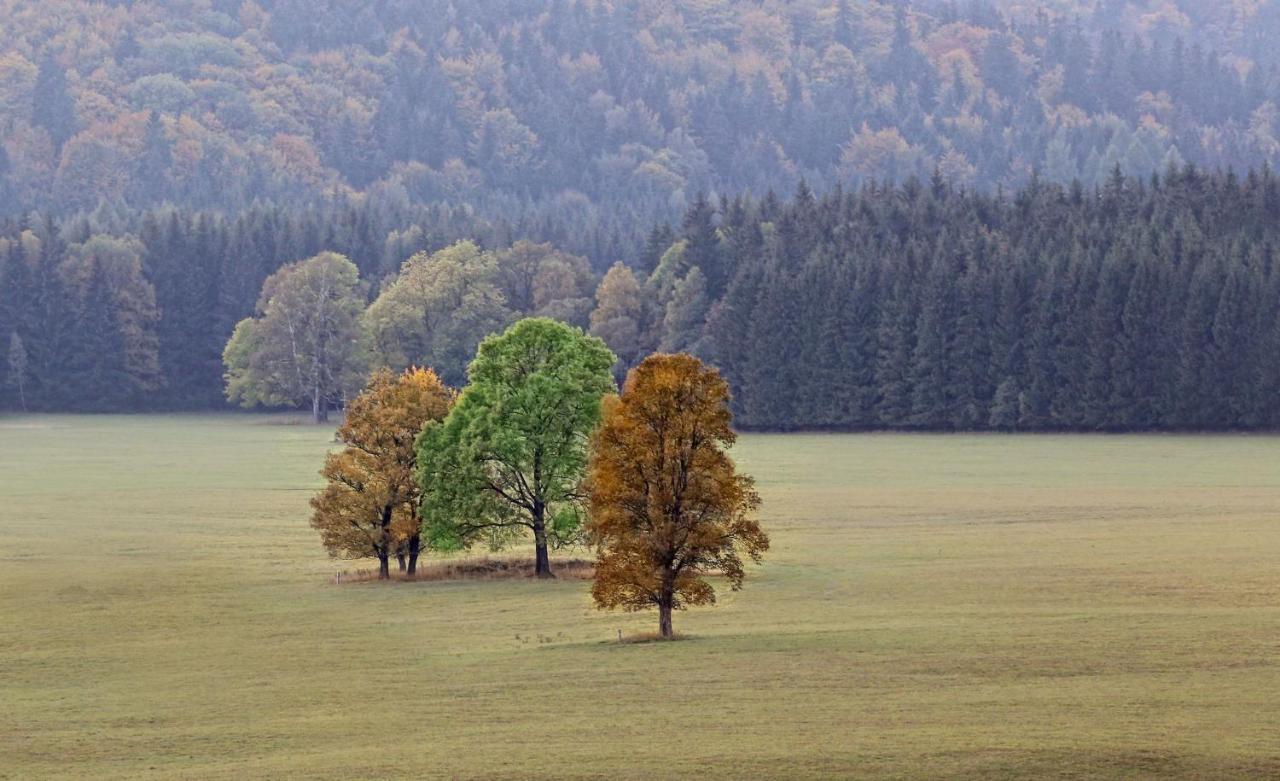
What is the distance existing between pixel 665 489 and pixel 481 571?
74.2 ft

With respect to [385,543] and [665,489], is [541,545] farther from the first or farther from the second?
[665,489]

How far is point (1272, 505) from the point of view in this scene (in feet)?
310

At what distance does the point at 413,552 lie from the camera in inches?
3076

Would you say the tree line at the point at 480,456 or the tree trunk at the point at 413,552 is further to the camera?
the tree trunk at the point at 413,552

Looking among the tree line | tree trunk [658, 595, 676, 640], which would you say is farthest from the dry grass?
tree trunk [658, 595, 676, 640]

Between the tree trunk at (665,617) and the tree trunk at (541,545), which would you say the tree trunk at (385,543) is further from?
the tree trunk at (665,617)

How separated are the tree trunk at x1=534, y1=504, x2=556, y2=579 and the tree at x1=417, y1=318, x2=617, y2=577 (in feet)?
0.12

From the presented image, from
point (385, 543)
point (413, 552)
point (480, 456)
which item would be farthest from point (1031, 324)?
point (480, 456)

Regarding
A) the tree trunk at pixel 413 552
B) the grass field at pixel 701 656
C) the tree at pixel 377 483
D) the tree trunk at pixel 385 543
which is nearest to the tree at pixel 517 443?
the tree at pixel 377 483

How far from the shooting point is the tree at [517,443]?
74875 millimetres

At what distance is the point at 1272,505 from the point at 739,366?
97.9 m

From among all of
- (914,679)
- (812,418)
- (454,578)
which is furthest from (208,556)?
(812,418)

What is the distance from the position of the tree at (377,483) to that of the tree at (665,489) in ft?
70.8

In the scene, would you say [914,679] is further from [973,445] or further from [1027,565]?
[973,445]
